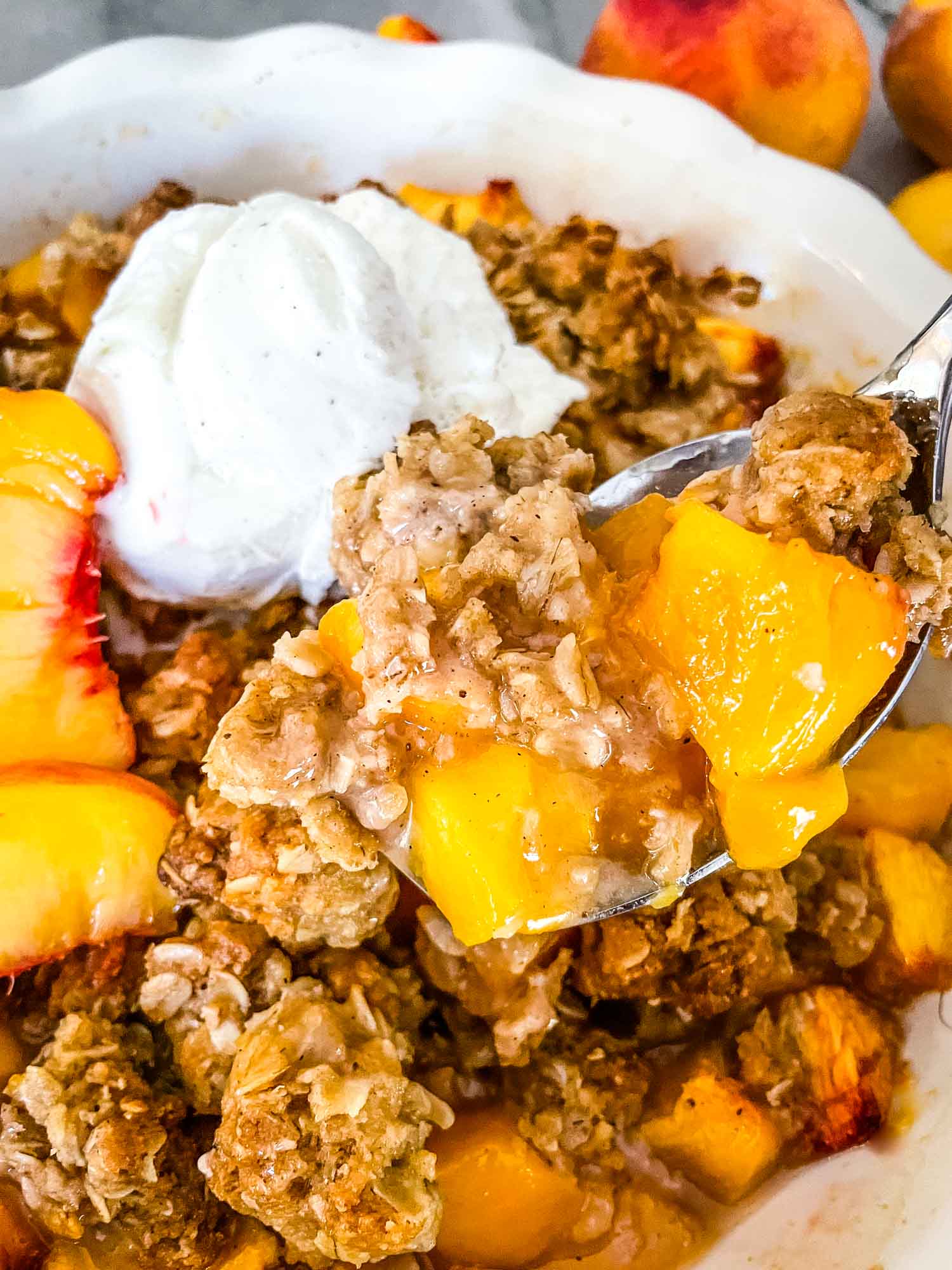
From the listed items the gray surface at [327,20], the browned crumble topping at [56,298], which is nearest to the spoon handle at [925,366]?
the gray surface at [327,20]

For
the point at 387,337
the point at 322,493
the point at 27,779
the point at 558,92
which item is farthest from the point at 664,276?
the point at 27,779

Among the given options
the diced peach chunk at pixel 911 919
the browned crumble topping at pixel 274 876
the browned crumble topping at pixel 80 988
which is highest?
the browned crumble topping at pixel 274 876

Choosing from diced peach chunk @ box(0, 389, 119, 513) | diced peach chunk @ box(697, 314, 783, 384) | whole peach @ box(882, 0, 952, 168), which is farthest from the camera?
whole peach @ box(882, 0, 952, 168)

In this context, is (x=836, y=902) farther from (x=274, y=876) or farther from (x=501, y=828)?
(x=274, y=876)

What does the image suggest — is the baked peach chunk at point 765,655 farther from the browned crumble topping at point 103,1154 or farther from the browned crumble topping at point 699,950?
the browned crumble topping at point 103,1154

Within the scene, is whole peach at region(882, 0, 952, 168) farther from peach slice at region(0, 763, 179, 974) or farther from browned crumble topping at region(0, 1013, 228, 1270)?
browned crumble topping at region(0, 1013, 228, 1270)

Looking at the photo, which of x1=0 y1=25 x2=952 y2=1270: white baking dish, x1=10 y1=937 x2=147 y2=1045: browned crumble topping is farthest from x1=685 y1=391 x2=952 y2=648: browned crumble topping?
x1=10 y1=937 x2=147 y2=1045: browned crumble topping

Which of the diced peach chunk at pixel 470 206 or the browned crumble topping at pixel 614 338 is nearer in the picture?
the browned crumble topping at pixel 614 338
